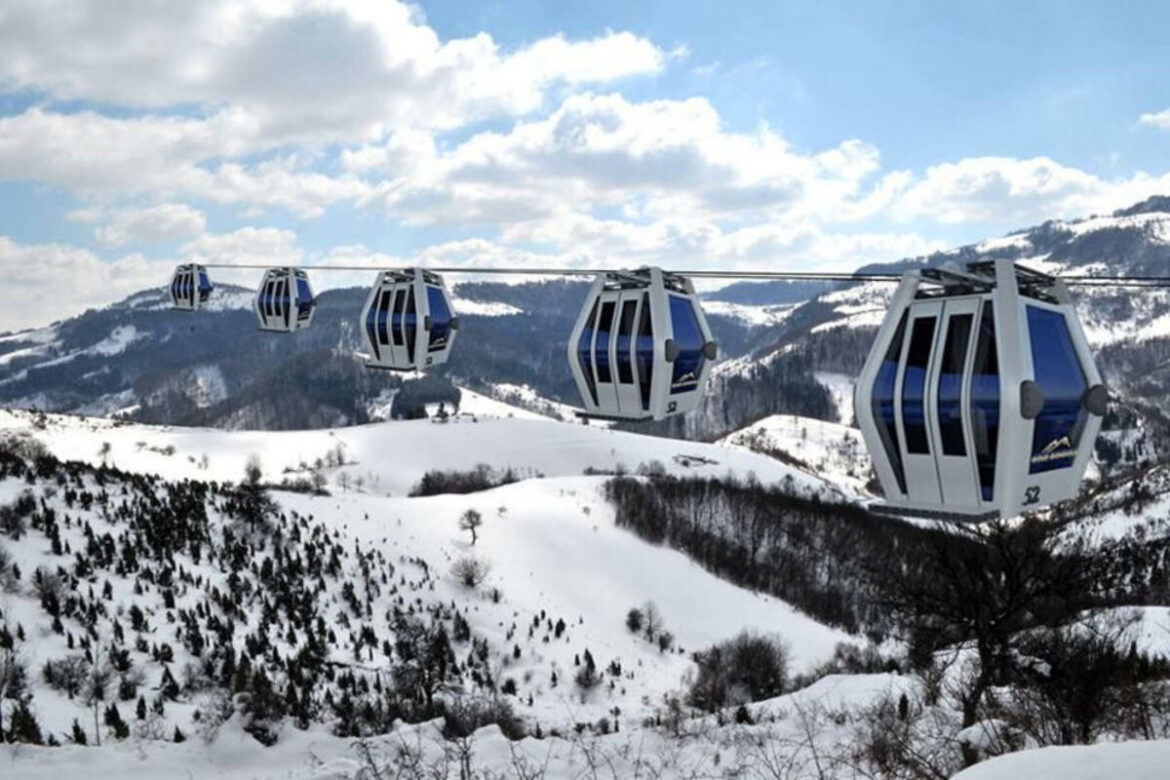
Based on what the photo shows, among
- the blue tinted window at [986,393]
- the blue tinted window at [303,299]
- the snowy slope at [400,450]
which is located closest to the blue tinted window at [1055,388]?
the blue tinted window at [986,393]

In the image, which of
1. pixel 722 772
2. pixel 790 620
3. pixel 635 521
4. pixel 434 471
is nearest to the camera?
pixel 722 772

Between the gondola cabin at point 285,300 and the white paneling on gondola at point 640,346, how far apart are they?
12.3m

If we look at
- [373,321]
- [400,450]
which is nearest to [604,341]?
[373,321]

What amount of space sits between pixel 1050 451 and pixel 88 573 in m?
Result: 40.7

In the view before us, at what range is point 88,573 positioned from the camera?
35.4 metres

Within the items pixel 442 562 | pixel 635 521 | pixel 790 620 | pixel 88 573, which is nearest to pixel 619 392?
pixel 88 573

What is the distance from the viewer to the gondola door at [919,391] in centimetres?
739

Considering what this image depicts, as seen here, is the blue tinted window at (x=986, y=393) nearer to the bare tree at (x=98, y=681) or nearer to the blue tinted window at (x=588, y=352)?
the blue tinted window at (x=588, y=352)

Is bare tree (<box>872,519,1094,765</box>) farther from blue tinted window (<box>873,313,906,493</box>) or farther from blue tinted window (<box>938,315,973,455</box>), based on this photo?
blue tinted window (<box>938,315,973,455</box>)

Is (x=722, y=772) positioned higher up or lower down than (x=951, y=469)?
lower down

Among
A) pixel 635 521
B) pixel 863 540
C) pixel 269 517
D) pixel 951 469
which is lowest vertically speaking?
pixel 863 540

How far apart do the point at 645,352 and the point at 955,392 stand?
4154mm

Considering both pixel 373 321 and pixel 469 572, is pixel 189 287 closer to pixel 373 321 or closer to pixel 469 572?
pixel 373 321

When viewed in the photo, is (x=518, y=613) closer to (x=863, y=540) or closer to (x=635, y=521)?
(x=635, y=521)
